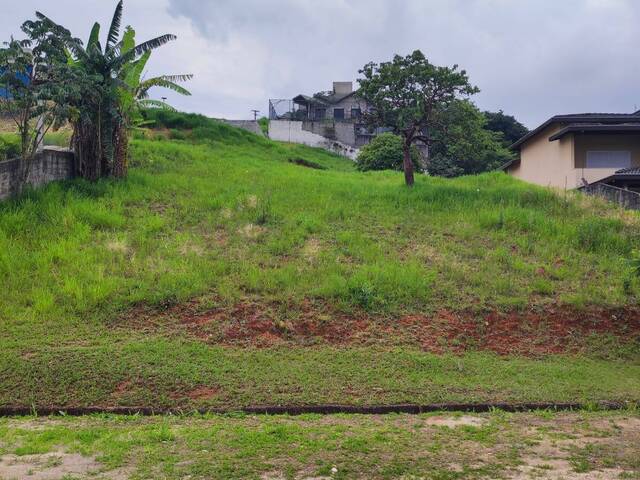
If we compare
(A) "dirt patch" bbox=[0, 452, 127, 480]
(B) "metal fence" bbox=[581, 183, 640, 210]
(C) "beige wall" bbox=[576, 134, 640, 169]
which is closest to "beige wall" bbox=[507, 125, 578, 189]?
(C) "beige wall" bbox=[576, 134, 640, 169]

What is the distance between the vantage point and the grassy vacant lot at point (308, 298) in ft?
21.8

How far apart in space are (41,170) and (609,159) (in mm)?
19289

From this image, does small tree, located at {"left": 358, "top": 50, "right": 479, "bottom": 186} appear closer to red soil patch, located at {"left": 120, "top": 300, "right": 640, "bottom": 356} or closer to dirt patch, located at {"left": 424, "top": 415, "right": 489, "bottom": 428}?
red soil patch, located at {"left": 120, "top": 300, "right": 640, "bottom": 356}

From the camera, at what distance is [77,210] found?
11844 millimetres

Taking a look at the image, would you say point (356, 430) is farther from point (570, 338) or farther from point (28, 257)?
point (28, 257)

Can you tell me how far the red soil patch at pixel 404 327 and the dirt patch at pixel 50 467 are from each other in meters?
3.11

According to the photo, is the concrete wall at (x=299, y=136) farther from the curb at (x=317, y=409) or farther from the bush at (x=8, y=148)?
the curb at (x=317, y=409)

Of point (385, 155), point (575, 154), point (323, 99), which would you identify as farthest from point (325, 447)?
point (323, 99)

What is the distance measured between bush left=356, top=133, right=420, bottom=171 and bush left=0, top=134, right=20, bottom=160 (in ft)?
63.4

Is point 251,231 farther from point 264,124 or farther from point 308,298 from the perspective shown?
point 264,124

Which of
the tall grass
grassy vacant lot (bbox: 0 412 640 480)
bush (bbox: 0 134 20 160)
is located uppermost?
bush (bbox: 0 134 20 160)

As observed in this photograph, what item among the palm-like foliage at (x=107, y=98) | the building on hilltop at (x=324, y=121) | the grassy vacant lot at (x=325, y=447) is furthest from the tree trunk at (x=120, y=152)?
the building on hilltop at (x=324, y=121)

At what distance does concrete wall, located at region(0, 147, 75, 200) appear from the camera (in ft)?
39.2

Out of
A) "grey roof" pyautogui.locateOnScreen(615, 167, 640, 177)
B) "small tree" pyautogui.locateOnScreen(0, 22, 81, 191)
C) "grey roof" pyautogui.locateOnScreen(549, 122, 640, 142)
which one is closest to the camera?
"small tree" pyautogui.locateOnScreen(0, 22, 81, 191)
